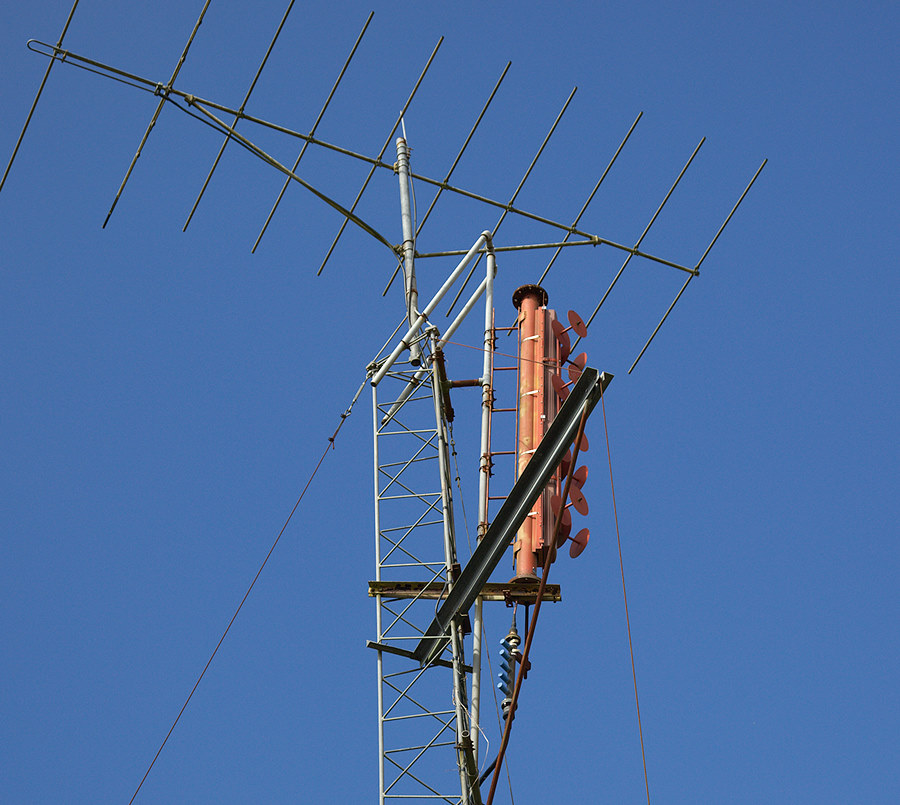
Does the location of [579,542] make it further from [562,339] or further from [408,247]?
[408,247]

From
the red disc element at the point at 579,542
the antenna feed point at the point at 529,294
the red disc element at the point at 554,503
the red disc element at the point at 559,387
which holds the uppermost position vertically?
the antenna feed point at the point at 529,294

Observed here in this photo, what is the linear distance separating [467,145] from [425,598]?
793 centimetres

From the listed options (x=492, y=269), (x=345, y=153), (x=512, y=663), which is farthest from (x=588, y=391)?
(x=345, y=153)

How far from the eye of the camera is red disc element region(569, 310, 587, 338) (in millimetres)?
18484

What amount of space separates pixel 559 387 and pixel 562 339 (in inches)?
42.8

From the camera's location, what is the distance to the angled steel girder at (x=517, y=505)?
1255 cm

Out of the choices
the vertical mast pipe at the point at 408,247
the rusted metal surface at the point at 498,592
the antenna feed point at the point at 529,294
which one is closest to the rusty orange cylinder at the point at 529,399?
the antenna feed point at the point at 529,294

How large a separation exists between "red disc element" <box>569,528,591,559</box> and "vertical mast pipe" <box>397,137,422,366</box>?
10.4 ft

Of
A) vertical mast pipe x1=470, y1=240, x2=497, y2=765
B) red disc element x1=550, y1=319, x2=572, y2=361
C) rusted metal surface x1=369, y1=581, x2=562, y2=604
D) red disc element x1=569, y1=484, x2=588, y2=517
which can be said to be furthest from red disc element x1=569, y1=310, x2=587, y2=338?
rusted metal surface x1=369, y1=581, x2=562, y2=604

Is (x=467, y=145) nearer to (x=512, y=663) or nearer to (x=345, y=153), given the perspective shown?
(x=345, y=153)

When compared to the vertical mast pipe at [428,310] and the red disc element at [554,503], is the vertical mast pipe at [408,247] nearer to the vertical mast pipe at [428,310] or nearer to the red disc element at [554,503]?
the vertical mast pipe at [428,310]

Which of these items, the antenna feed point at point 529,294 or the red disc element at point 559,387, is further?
the antenna feed point at point 529,294

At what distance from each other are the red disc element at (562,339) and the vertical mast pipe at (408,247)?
2.19 metres

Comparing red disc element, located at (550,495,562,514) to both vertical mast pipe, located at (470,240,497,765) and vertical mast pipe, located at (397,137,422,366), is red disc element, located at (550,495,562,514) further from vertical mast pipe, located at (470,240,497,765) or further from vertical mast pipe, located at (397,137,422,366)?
vertical mast pipe, located at (397,137,422,366)
